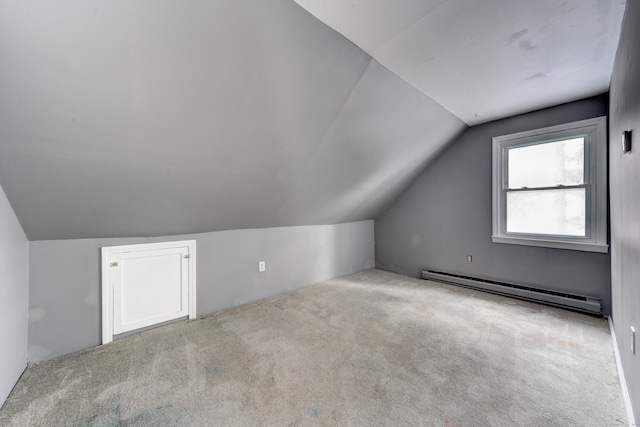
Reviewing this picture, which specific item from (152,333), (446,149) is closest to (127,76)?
(152,333)

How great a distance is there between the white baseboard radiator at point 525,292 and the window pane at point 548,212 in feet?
2.09

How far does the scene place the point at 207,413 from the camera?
4.16ft

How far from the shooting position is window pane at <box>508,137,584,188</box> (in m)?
2.56

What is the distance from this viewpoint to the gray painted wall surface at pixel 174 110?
107 centimetres

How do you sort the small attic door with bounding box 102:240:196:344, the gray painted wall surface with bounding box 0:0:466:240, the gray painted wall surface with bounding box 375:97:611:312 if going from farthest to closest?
the gray painted wall surface with bounding box 375:97:611:312, the small attic door with bounding box 102:240:196:344, the gray painted wall surface with bounding box 0:0:466:240

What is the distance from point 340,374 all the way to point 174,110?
187 centimetres

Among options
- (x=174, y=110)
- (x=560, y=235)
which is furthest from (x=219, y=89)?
(x=560, y=235)

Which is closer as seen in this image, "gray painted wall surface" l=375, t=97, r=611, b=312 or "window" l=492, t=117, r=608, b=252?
"window" l=492, t=117, r=608, b=252

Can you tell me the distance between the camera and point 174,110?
1.43 m

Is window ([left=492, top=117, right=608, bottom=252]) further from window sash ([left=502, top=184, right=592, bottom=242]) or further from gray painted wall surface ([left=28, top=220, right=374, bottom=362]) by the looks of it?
gray painted wall surface ([left=28, top=220, right=374, bottom=362])

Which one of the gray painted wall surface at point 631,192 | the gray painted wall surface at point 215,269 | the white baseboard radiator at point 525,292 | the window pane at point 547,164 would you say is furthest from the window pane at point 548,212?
the gray painted wall surface at point 215,269

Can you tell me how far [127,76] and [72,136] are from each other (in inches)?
18.2

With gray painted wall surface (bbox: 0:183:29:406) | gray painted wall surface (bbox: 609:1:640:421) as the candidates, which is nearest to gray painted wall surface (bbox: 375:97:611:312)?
gray painted wall surface (bbox: 609:1:640:421)

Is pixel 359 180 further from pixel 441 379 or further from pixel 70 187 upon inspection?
pixel 70 187
